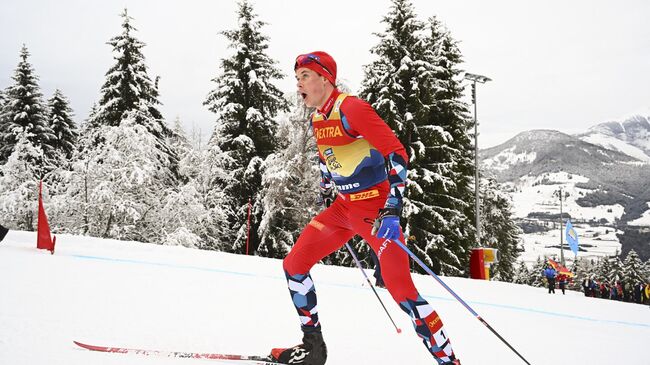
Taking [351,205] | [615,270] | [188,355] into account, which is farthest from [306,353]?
[615,270]

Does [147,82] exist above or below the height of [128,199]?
above

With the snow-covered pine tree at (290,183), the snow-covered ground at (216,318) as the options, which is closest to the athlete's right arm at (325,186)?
the snow-covered ground at (216,318)

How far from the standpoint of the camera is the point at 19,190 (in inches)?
747

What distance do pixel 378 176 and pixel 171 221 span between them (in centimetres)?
1756

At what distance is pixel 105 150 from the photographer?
1777cm

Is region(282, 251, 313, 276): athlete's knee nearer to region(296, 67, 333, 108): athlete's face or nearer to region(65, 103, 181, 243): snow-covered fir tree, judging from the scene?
region(296, 67, 333, 108): athlete's face

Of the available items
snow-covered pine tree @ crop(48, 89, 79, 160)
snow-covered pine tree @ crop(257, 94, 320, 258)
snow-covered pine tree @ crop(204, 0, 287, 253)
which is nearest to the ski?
snow-covered pine tree @ crop(257, 94, 320, 258)

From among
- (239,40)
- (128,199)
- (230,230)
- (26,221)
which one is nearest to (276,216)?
(230,230)

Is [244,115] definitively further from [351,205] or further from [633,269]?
[633,269]

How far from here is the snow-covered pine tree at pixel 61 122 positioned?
3008cm

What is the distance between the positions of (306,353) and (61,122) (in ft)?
108

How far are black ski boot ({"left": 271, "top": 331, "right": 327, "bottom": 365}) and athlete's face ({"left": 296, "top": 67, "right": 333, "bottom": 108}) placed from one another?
1.62 m

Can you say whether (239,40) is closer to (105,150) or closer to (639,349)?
(105,150)

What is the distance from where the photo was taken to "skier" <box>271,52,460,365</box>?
2.80 metres
